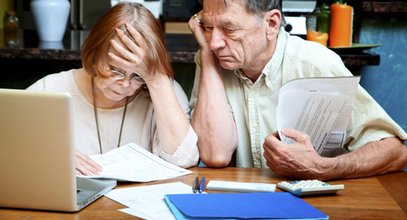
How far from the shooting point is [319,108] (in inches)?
A: 66.0

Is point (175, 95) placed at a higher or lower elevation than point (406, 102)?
higher

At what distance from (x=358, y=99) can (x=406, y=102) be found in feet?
4.25

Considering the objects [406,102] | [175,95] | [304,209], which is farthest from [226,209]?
[406,102]

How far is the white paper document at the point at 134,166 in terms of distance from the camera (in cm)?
160

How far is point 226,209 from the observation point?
1.32 metres

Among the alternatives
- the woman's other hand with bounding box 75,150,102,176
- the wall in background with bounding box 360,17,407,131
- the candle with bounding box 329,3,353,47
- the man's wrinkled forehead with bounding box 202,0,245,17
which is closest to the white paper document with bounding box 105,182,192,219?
the woman's other hand with bounding box 75,150,102,176

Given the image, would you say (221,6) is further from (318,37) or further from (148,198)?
(318,37)

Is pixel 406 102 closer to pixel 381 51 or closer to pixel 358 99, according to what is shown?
pixel 381 51

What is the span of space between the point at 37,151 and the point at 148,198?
0.28m

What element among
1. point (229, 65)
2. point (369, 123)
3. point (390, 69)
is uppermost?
point (229, 65)

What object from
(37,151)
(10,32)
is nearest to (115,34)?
(37,151)

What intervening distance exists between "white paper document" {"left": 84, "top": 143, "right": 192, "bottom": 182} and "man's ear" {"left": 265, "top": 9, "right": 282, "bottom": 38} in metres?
0.45

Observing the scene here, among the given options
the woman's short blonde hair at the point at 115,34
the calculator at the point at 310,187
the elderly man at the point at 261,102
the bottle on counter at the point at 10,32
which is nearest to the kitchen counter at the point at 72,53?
the bottle on counter at the point at 10,32

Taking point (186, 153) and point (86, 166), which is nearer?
point (86, 166)
